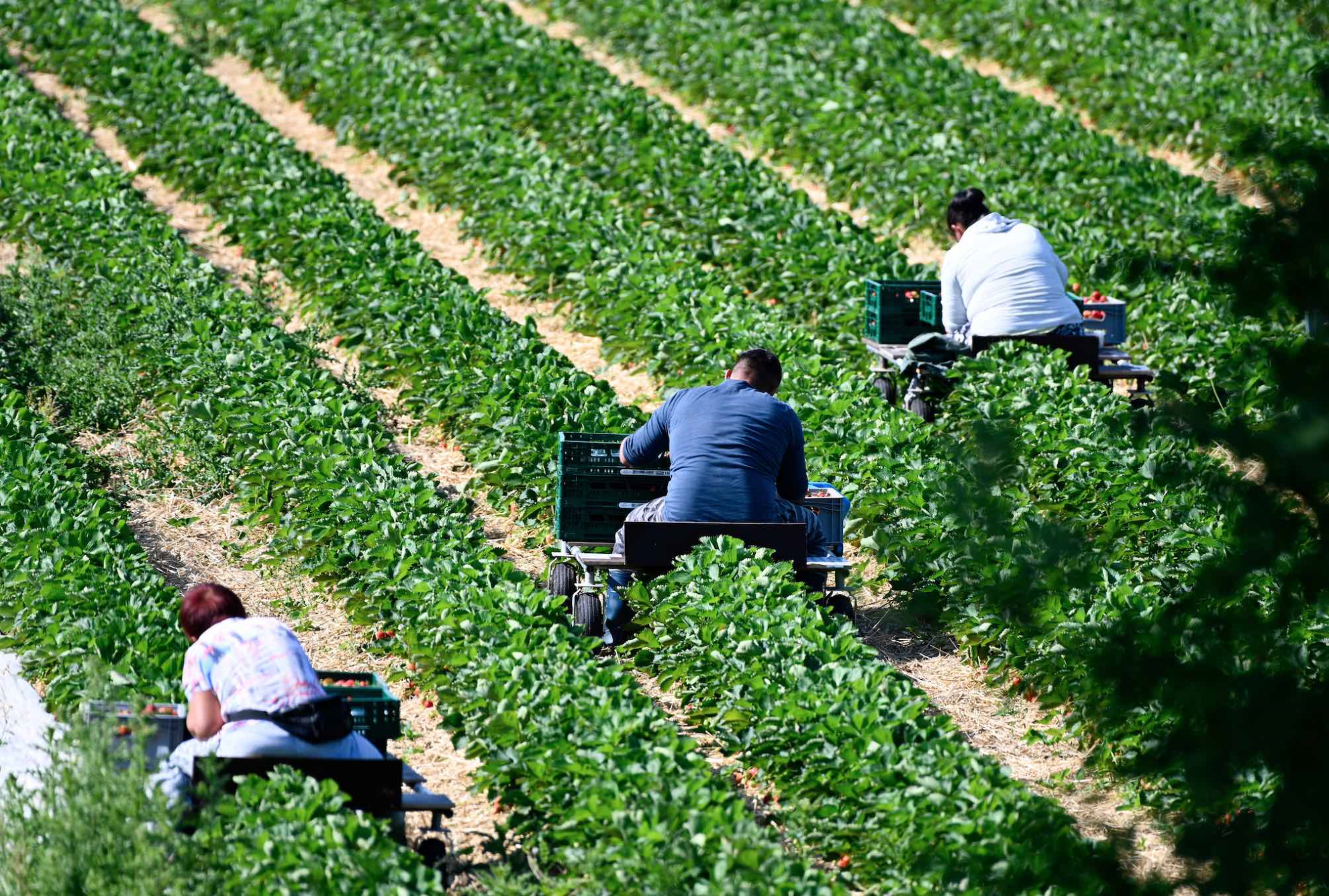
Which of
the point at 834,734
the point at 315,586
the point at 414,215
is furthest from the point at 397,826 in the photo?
the point at 414,215

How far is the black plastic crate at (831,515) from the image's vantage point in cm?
854

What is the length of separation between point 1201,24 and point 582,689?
18259 millimetres

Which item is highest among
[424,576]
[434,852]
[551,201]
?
[551,201]

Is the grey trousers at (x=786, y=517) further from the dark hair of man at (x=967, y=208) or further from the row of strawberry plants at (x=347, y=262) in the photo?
the dark hair of man at (x=967, y=208)

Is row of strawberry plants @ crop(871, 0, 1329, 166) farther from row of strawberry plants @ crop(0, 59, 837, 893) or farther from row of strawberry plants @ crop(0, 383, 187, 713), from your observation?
row of strawberry plants @ crop(0, 383, 187, 713)

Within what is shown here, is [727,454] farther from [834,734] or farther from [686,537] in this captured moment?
[834,734]

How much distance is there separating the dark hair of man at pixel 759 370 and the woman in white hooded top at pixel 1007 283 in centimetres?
334

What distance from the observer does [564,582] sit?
8.49 m

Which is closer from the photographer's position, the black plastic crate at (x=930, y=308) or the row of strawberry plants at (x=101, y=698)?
the row of strawberry plants at (x=101, y=698)

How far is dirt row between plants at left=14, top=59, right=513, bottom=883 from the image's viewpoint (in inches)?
276

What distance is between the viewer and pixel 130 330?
11.9 meters

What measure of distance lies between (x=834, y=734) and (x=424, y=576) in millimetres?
2416

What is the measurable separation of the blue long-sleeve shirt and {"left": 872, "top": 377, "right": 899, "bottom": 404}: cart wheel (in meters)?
3.90

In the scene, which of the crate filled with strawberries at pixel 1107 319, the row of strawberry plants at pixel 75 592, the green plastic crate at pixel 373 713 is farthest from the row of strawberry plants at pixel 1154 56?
the green plastic crate at pixel 373 713
